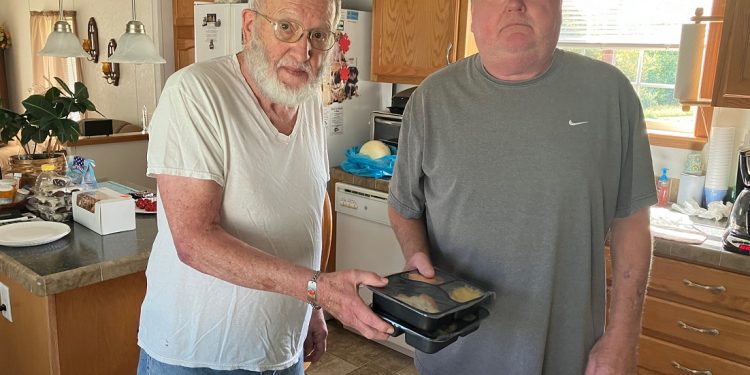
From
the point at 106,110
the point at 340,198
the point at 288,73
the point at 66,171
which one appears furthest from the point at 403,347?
the point at 106,110

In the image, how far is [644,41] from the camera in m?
2.79

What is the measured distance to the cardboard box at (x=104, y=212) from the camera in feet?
6.39

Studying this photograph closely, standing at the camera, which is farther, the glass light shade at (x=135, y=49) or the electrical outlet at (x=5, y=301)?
the glass light shade at (x=135, y=49)

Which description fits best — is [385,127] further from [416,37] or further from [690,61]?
[690,61]

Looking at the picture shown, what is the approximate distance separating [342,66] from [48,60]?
5646 mm

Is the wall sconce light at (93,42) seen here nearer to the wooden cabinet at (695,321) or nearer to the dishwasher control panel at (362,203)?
the dishwasher control panel at (362,203)

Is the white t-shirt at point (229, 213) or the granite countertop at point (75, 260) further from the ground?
the white t-shirt at point (229, 213)

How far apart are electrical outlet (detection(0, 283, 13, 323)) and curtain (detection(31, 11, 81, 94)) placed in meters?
5.61

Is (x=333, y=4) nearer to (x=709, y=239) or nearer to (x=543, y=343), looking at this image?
(x=543, y=343)

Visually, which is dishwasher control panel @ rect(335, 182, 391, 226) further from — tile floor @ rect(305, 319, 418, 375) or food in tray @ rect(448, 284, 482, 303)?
food in tray @ rect(448, 284, 482, 303)

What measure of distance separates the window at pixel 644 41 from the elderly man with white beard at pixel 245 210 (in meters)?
2.04

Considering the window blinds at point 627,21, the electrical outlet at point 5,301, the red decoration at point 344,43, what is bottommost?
the electrical outlet at point 5,301

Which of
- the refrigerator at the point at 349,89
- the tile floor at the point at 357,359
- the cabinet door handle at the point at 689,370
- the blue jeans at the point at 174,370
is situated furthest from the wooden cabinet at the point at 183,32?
the cabinet door handle at the point at 689,370

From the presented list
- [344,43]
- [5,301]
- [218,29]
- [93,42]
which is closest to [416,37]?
[344,43]
